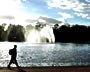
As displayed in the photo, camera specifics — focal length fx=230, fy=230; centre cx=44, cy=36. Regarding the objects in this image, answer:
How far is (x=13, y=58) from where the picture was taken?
81.2 ft

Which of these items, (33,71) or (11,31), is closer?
(33,71)

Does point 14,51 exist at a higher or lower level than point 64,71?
higher

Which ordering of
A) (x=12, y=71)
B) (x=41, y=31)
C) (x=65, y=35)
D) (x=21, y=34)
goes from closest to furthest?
(x=12, y=71)
(x=41, y=31)
(x=21, y=34)
(x=65, y=35)

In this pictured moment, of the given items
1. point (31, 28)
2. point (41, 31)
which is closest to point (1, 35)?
point (31, 28)

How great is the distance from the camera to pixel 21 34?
604ft

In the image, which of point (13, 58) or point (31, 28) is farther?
point (31, 28)

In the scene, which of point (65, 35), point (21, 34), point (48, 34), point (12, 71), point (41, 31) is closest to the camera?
point (12, 71)

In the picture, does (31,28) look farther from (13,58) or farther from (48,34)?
(13,58)

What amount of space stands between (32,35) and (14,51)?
128255mm

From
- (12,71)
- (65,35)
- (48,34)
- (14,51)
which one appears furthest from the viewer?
(65,35)

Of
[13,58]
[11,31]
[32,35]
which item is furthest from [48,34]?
[13,58]

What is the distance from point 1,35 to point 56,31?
46.9 meters

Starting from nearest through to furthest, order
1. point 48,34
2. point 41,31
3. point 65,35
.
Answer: point 48,34, point 41,31, point 65,35

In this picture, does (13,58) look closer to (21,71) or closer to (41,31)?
(21,71)
